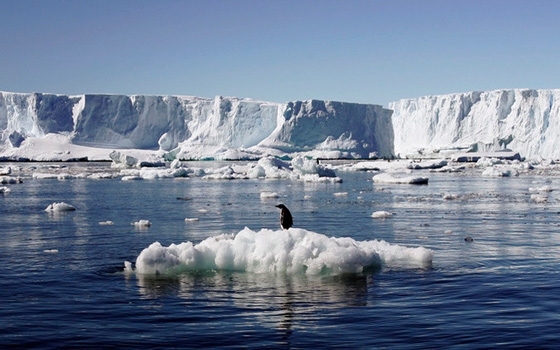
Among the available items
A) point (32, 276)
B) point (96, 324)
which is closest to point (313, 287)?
point (96, 324)

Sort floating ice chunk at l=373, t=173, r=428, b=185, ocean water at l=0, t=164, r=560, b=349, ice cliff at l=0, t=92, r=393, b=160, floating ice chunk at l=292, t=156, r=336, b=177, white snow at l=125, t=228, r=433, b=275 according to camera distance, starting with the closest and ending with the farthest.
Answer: ocean water at l=0, t=164, r=560, b=349
white snow at l=125, t=228, r=433, b=275
floating ice chunk at l=373, t=173, r=428, b=185
floating ice chunk at l=292, t=156, r=336, b=177
ice cliff at l=0, t=92, r=393, b=160

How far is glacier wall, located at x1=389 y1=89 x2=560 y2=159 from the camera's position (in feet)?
320

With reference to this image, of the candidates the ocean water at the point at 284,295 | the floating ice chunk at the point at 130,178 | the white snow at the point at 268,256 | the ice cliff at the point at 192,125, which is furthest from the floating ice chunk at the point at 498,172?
the ice cliff at the point at 192,125

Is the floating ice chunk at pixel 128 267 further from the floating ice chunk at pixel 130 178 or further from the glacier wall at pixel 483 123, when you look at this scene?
the glacier wall at pixel 483 123

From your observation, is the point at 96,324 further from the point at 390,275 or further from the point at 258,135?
the point at 258,135

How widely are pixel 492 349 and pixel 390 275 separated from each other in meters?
3.84

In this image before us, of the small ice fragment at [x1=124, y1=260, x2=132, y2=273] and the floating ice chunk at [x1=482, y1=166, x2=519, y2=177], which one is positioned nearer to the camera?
the small ice fragment at [x1=124, y1=260, x2=132, y2=273]

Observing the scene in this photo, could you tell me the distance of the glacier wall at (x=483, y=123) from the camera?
97.6m

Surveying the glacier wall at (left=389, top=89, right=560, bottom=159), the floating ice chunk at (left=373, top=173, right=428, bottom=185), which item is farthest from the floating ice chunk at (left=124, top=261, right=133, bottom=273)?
the glacier wall at (left=389, top=89, right=560, bottom=159)

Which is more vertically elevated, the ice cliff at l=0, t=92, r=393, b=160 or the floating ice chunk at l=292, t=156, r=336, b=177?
the ice cliff at l=0, t=92, r=393, b=160

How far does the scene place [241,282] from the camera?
403 inches

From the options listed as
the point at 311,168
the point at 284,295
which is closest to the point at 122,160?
the point at 311,168

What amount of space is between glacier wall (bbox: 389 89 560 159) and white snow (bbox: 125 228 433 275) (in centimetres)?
8537

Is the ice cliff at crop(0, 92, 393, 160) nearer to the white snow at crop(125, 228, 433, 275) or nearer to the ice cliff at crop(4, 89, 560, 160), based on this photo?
the ice cliff at crop(4, 89, 560, 160)
